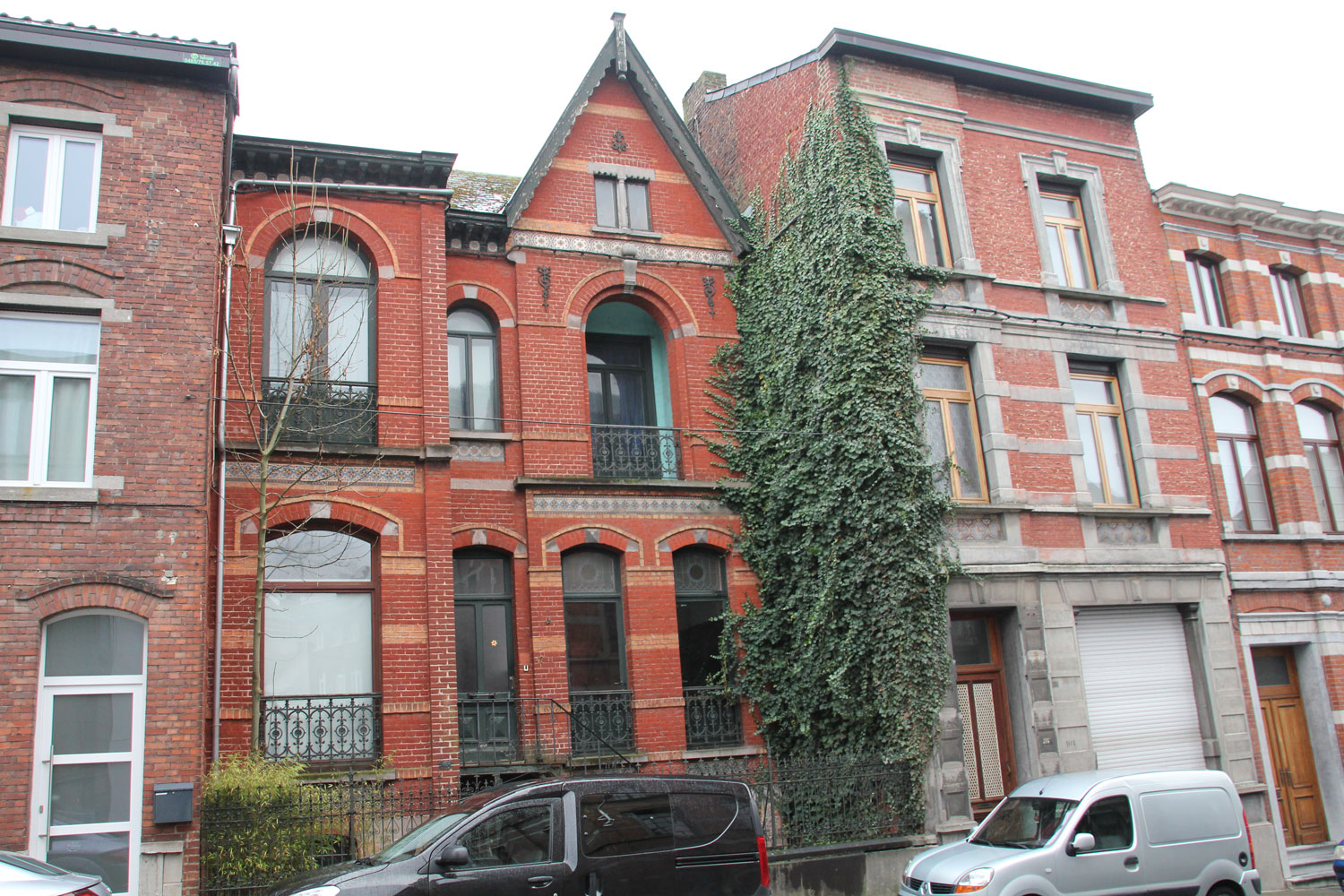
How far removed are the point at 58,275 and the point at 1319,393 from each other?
20.8m

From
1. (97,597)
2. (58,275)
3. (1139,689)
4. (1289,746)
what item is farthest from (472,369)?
(1289,746)

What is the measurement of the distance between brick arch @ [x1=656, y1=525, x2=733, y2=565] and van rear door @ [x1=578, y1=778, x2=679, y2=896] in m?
6.64

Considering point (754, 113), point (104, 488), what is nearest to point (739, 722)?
point (104, 488)

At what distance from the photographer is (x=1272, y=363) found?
1989cm

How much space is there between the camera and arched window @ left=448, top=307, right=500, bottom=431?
16422mm

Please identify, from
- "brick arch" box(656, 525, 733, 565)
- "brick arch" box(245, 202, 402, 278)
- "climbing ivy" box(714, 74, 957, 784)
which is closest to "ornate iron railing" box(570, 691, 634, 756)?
"climbing ivy" box(714, 74, 957, 784)

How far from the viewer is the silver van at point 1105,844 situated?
35.9 ft

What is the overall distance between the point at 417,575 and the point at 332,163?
603 centimetres

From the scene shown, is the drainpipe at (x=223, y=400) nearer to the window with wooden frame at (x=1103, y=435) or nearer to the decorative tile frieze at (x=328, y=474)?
the decorative tile frieze at (x=328, y=474)

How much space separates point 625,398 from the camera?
18.2 metres

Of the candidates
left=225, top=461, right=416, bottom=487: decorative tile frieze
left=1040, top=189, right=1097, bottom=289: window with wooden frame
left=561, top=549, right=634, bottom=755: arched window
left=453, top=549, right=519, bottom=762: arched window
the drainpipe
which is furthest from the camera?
left=1040, top=189, right=1097, bottom=289: window with wooden frame

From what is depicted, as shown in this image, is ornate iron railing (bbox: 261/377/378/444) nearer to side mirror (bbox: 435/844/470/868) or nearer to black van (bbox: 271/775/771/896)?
black van (bbox: 271/775/771/896)

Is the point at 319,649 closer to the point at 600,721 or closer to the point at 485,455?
the point at 485,455

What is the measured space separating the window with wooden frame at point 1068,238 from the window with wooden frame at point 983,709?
6.54 meters
